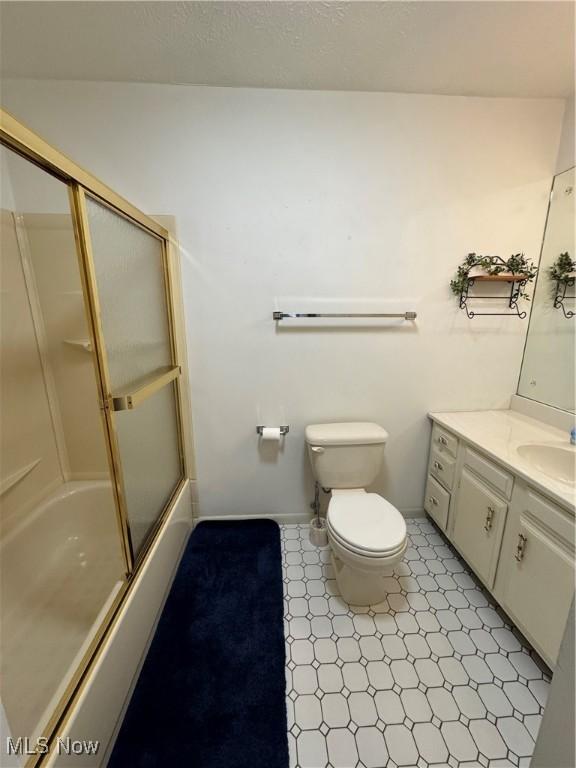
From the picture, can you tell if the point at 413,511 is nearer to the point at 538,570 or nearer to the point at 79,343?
the point at 538,570

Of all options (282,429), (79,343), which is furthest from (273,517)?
(79,343)

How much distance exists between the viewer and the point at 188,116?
157 centimetres

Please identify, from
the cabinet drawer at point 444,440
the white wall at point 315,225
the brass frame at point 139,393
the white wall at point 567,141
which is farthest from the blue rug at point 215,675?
the white wall at point 567,141

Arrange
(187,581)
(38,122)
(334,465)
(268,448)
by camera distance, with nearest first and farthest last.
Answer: (38,122) < (187,581) < (334,465) < (268,448)

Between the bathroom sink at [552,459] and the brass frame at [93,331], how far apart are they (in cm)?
181

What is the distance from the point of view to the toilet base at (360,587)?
59.6 inches

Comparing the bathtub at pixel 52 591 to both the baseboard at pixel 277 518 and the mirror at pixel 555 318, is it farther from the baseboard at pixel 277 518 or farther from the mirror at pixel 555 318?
the mirror at pixel 555 318

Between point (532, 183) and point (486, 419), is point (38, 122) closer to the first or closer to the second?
point (532, 183)

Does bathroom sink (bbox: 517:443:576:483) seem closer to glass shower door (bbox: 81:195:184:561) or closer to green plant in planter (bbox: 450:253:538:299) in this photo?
green plant in planter (bbox: 450:253:538:299)

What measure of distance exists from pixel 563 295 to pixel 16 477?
296cm

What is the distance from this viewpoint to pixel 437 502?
6.40 feet

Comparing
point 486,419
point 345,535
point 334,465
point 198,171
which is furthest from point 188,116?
point 486,419

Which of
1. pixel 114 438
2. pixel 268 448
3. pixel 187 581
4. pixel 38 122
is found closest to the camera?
pixel 114 438

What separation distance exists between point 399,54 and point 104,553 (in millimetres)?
2662
